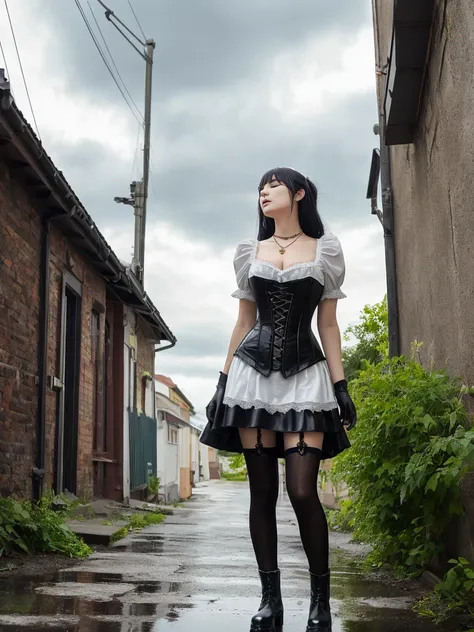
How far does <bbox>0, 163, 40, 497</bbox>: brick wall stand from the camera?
23.9 ft

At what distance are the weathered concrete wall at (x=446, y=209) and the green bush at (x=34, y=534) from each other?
2979mm

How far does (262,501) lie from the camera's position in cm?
322

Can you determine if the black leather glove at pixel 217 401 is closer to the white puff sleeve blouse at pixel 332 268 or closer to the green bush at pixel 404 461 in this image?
the white puff sleeve blouse at pixel 332 268

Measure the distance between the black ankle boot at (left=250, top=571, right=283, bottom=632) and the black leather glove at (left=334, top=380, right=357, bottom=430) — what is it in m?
0.65

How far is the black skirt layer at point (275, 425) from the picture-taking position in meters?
3.12

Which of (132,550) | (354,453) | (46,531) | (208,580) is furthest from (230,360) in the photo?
(132,550)

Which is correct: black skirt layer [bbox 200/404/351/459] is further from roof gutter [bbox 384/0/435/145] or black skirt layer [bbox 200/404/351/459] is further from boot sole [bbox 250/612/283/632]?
roof gutter [bbox 384/0/435/145]

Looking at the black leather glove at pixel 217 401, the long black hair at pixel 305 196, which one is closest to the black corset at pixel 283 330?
the black leather glove at pixel 217 401

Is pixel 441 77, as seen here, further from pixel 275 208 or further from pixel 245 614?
pixel 245 614

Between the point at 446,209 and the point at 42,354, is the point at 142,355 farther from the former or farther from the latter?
the point at 446,209

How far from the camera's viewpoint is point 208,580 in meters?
4.88

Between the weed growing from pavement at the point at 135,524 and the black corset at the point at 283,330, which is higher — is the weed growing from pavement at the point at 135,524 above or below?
below

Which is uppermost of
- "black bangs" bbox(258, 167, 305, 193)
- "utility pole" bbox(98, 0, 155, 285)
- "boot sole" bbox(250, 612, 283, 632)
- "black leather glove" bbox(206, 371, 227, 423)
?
"utility pole" bbox(98, 0, 155, 285)

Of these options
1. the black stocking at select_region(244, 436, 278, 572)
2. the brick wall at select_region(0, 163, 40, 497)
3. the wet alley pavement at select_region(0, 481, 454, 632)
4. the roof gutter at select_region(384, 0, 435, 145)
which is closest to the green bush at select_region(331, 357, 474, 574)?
the wet alley pavement at select_region(0, 481, 454, 632)
